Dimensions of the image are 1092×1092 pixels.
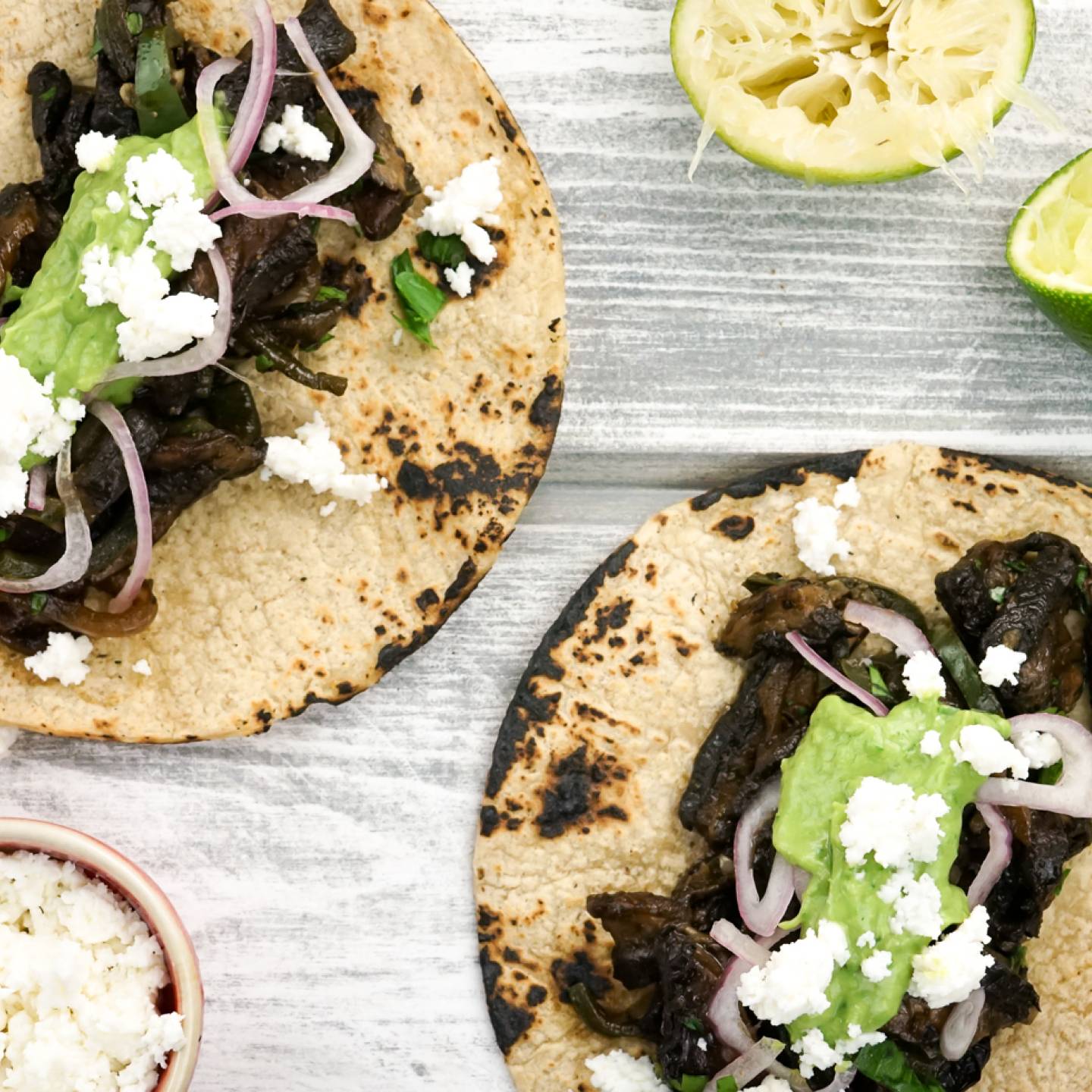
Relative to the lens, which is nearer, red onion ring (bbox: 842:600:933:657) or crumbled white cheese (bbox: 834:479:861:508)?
red onion ring (bbox: 842:600:933:657)

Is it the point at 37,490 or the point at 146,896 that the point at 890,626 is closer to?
the point at 146,896

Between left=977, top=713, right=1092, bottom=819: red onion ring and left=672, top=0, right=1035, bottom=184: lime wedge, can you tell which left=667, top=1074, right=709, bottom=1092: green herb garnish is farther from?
left=672, top=0, right=1035, bottom=184: lime wedge

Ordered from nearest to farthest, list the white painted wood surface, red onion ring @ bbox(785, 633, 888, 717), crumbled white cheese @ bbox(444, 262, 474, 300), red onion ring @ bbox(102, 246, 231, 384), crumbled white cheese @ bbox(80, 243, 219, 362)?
crumbled white cheese @ bbox(80, 243, 219, 362), red onion ring @ bbox(102, 246, 231, 384), red onion ring @ bbox(785, 633, 888, 717), crumbled white cheese @ bbox(444, 262, 474, 300), the white painted wood surface

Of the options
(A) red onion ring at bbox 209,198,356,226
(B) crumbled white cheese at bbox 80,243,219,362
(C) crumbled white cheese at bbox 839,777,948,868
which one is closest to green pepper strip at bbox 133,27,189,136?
(A) red onion ring at bbox 209,198,356,226

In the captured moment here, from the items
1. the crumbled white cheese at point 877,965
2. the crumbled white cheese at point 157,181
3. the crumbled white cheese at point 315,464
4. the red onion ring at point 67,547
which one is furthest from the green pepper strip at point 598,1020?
the crumbled white cheese at point 157,181

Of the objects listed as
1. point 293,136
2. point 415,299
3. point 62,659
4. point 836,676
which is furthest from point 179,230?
point 836,676

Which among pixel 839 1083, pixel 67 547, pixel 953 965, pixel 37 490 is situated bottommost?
pixel 839 1083
